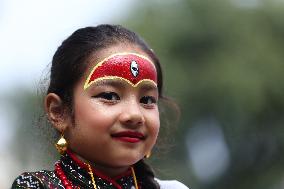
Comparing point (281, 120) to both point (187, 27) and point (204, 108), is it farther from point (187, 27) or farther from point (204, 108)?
point (187, 27)

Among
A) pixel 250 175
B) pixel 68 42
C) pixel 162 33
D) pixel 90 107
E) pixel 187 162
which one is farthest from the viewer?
pixel 162 33

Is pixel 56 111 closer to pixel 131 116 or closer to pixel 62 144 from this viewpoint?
pixel 62 144

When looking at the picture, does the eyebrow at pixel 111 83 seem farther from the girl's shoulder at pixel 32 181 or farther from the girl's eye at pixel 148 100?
the girl's shoulder at pixel 32 181

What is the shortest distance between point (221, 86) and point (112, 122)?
514 inches

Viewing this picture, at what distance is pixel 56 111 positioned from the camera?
9.23 ft

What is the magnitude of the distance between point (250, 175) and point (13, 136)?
533 centimetres

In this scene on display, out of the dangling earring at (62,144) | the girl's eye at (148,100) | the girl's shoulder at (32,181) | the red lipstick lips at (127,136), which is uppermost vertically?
the girl's eye at (148,100)

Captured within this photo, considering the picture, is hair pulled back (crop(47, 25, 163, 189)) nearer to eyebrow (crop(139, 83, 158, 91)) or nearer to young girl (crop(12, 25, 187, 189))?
young girl (crop(12, 25, 187, 189))

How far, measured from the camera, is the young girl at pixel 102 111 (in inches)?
103

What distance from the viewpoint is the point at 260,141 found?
15.4 meters

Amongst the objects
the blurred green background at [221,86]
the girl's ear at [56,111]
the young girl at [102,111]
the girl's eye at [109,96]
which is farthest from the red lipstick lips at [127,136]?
the blurred green background at [221,86]

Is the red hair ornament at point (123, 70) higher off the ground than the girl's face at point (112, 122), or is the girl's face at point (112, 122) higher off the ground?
the red hair ornament at point (123, 70)

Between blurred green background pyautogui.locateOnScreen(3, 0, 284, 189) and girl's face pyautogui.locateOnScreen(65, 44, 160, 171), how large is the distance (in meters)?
10.6

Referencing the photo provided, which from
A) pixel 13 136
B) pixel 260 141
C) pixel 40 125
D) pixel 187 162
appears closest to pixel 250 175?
pixel 260 141
